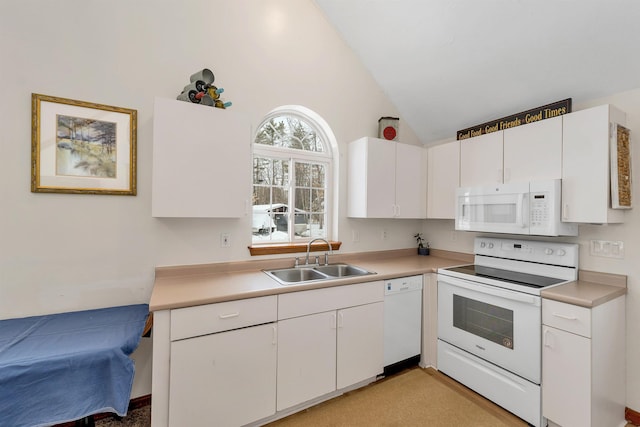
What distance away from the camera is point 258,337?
5.65ft

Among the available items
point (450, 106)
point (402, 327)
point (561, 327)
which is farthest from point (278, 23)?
point (561, 327)

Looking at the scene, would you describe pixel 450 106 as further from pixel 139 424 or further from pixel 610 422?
pixel 139 424

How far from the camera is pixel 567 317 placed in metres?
1.66

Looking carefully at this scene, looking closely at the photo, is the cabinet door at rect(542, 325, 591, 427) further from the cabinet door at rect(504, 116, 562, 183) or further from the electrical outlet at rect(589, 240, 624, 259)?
the cabinet door at rect(504, 116, 562, 183)

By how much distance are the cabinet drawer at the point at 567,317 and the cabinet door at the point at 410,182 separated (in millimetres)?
1327

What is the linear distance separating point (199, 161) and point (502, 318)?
234 cm

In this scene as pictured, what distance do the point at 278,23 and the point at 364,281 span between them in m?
2.30

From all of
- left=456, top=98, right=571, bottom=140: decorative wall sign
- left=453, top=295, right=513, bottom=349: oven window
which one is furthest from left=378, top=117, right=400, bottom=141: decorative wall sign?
left=453, top=295, right=513, bottom=349: oven window

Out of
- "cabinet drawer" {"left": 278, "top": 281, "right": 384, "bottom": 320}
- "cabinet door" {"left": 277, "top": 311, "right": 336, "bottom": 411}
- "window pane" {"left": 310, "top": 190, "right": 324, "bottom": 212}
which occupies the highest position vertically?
"window pane" {"left": 310, "top": 190, "right": 324, "bottom": 212}

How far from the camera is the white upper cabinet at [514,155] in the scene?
200 cm

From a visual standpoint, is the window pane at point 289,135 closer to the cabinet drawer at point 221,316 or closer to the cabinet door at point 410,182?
the cabinet door at point 410,182

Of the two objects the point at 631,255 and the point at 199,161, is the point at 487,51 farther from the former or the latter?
the point at 199,161

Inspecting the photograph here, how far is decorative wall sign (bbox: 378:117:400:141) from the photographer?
9.28ft

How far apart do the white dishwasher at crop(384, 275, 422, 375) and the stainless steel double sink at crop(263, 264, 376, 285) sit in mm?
269
